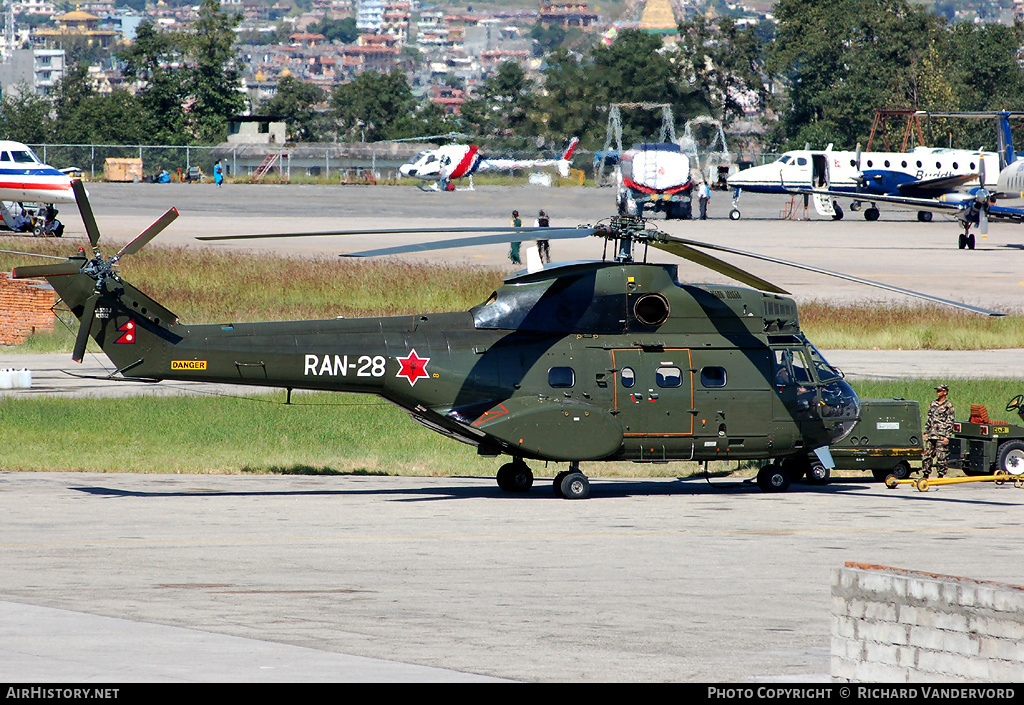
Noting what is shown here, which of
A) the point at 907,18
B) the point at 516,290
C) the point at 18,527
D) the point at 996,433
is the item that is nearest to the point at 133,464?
the point at 18,527

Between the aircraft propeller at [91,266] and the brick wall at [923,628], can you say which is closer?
the brick wall at [923,628]

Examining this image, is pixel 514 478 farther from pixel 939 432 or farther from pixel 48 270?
pixel 48 270

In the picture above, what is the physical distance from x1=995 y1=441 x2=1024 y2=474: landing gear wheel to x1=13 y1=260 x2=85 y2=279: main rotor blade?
47.8 feet

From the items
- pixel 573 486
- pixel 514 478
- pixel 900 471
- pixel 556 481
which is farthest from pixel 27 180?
pixel 900 471

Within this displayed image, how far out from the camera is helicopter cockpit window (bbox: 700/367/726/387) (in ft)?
60.0

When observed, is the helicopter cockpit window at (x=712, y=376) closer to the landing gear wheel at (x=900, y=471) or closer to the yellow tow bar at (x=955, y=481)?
the yellow tow bar at (x=955, y=481)

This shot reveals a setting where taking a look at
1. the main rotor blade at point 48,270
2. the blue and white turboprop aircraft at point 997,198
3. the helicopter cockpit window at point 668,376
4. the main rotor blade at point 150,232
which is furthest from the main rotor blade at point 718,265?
Answer: the blue and white turboprop aircraft at point 997,198

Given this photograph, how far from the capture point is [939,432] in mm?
19719

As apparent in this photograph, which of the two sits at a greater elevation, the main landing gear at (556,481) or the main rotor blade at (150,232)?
the main rotor blade at (150,232)

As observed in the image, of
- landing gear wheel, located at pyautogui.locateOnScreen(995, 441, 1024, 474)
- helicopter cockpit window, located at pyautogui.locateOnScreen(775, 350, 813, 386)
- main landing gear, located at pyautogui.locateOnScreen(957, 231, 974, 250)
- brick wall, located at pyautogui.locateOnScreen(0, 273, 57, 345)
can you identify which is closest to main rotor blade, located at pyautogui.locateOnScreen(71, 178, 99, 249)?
helicopter cockpit window, located at pyautogui.locateOnScreen(775, 350, 813, 386)

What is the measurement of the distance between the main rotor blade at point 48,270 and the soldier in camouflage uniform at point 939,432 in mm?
13184

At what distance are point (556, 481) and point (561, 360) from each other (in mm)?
1835

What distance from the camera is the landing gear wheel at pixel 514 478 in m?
18.9

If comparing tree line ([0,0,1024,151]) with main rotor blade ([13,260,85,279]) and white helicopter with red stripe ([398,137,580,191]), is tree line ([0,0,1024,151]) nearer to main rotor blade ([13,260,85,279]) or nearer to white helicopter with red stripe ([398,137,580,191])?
white helicopter with red stripe ([398,137,580,191])
